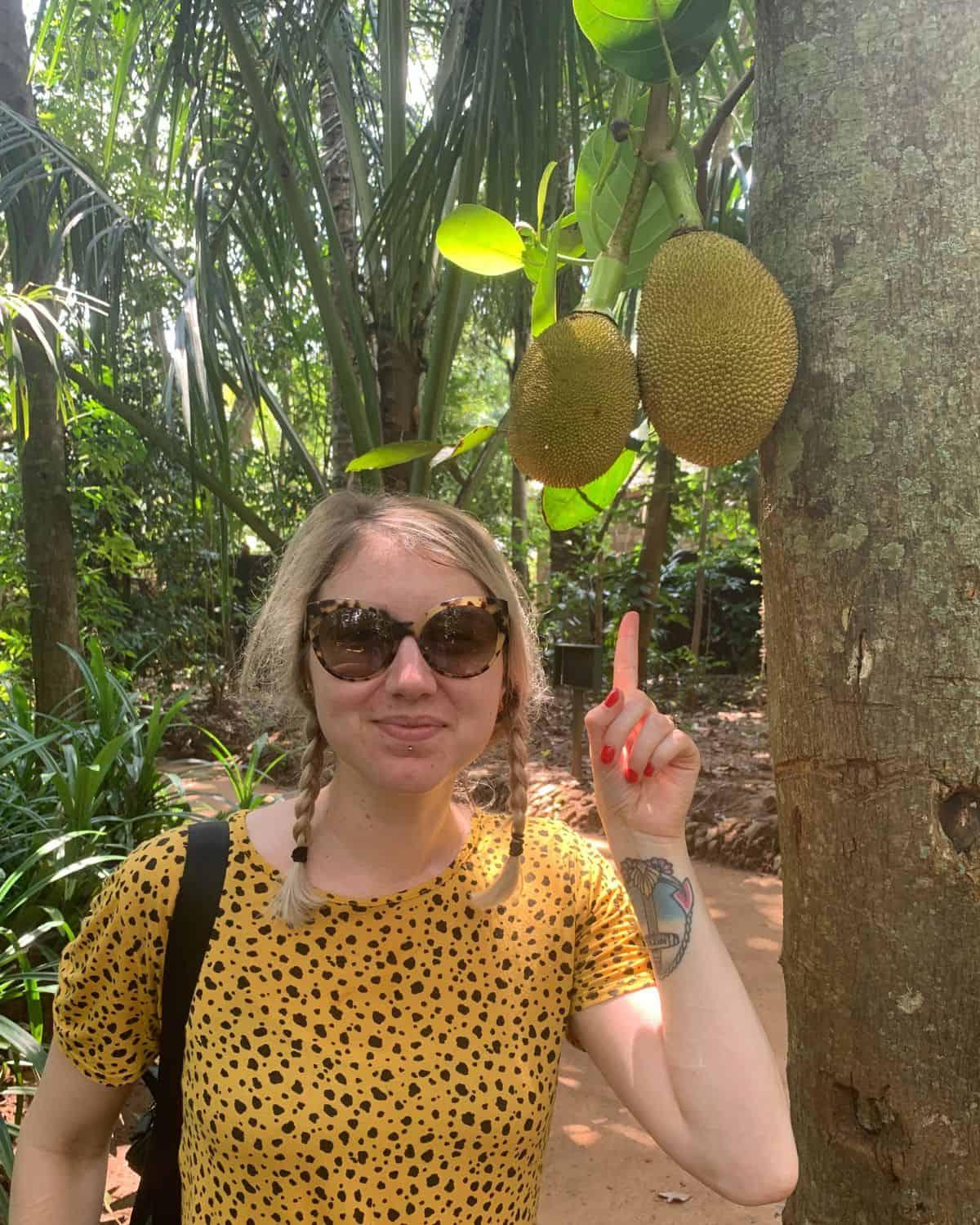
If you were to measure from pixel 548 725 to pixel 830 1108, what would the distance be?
7030mm

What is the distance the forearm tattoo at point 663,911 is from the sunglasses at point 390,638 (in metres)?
0.26

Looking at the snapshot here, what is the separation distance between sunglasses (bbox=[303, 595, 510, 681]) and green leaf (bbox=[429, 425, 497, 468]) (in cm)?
26

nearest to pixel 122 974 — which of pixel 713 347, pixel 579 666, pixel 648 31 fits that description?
pixel 713 347

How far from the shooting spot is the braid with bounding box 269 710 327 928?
933mm

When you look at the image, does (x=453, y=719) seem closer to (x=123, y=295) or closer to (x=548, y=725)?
(x=123, y=295)

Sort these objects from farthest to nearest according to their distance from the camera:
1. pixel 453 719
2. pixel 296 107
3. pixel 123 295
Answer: pixel 123 295
pixel 296 107
pixel 453 719

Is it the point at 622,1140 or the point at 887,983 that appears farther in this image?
the point at 622,1140

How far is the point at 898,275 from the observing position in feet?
2.55

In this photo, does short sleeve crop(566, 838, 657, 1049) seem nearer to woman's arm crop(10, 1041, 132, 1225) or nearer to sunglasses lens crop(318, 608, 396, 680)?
sunglasses lens crop(318, 608, 396, 680)

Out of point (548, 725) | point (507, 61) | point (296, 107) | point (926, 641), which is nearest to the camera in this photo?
point (926, 641)

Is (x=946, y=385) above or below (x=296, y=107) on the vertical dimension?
below


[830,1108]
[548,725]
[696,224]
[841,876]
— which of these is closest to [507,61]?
[696,224]

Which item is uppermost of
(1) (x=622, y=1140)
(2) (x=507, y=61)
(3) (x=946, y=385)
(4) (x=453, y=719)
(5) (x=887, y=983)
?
(2) (x=507, y=61)

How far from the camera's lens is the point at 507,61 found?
166 centimetres
